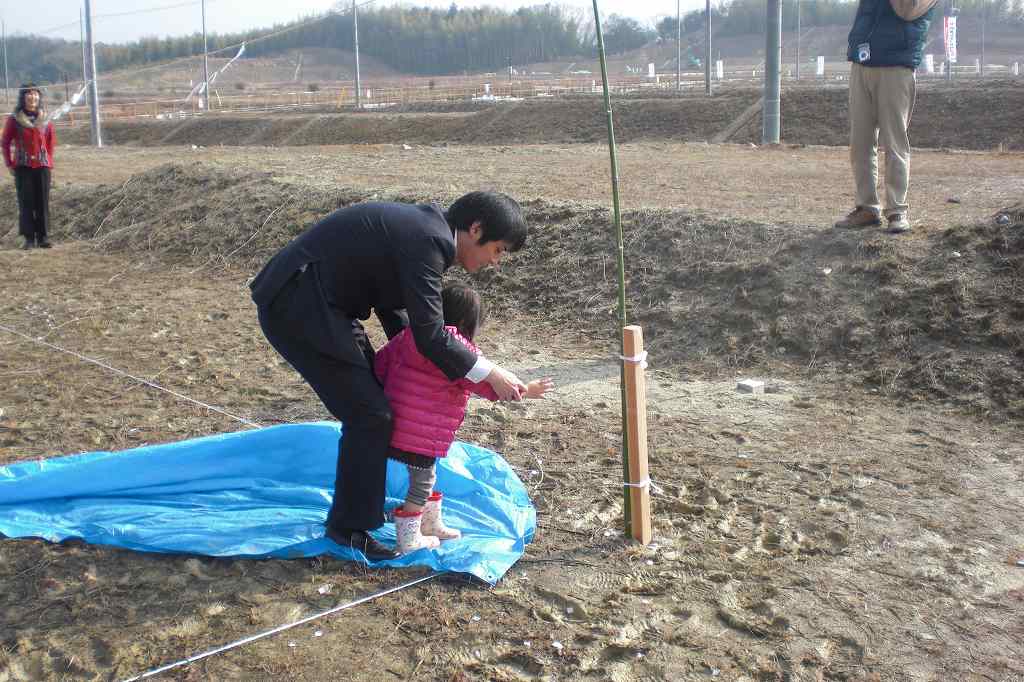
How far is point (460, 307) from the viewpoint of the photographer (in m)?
3.41

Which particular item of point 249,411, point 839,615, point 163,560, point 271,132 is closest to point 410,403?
point 163,560

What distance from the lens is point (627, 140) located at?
2273 centimetres

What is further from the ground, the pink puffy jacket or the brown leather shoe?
the brown leather shoe

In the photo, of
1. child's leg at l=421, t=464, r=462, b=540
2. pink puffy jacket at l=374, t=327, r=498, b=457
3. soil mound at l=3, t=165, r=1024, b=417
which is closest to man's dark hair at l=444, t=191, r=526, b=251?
pink puffy jacket at l=374, t=327, r=498, b=457

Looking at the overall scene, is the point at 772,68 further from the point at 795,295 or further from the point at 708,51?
the point at 708,51

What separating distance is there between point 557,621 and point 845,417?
2.52 m

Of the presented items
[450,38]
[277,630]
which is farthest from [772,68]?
[450,38]

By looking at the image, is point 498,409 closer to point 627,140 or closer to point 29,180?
point 29,180

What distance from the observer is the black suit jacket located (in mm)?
3105

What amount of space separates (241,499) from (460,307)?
53.1 inches

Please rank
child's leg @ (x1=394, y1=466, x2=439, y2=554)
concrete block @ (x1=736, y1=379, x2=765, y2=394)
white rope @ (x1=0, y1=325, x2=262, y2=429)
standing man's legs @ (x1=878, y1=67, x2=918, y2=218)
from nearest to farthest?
child's leg @ (x1=394, y1=466, x2=439, y2=554) → white rope @ (x1=0, y1=325, x2=262, y2=429) → concrete block @ (x1=736, y1=379, x2=765, y2=394) → standing man's legs @ (x1=878, y1=67, x2=918, y2=218)

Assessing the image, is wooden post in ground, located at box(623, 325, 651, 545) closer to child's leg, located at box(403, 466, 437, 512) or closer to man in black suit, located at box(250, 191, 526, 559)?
man in black suit, located at box(250, 191, 526, 559)

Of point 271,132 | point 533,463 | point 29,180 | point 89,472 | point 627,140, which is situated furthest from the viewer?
point 271,132

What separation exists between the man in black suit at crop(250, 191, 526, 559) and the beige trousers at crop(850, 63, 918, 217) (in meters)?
Answer: 4.14
